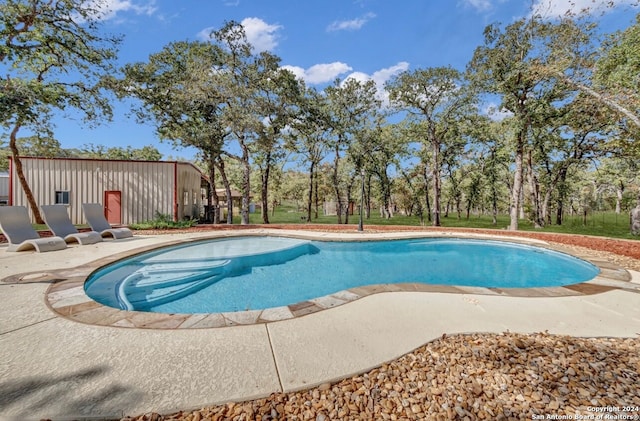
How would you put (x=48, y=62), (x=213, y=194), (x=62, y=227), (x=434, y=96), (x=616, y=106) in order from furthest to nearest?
1. (x=213, y=194)
2. (x=434, y=96)
3. (x=48, y=62)
4. (x=616, y=106)
5. (x=62, y=227)

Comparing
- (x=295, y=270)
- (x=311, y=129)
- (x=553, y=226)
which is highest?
(x=311, y=129)

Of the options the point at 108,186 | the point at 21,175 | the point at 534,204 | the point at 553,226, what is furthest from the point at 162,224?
the point at 553,226

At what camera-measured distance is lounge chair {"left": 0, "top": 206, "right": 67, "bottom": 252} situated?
5836mm

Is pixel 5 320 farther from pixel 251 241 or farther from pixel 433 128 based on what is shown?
pixel 433 128

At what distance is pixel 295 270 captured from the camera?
20.4 ft

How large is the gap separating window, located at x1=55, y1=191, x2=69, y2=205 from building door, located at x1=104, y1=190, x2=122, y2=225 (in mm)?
1706

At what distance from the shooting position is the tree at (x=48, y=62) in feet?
28.2

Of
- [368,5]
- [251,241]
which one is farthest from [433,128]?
[251,241]

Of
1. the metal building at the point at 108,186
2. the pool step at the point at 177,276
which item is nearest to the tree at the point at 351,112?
the metal building at the point at 108,186

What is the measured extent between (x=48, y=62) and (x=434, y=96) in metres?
18.6

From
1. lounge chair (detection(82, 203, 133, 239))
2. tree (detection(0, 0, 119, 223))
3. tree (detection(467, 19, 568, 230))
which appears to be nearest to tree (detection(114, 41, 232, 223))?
tree (detection(0, 0, 119, 223))

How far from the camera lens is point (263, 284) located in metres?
5.14

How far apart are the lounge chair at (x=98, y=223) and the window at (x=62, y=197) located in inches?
234

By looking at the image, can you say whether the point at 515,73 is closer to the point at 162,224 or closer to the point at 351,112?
the point at 351,112
